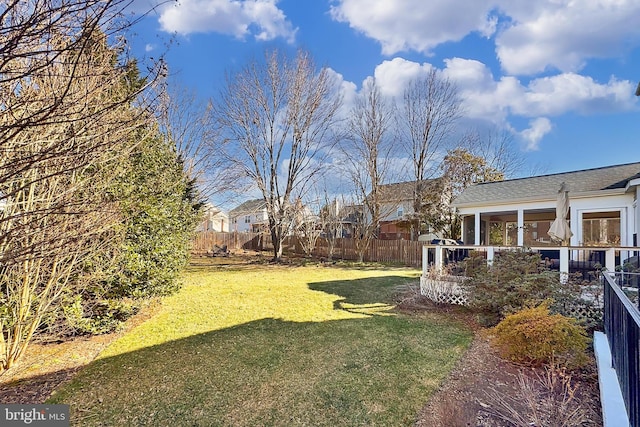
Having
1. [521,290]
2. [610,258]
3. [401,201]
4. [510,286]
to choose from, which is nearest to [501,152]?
[401,201]

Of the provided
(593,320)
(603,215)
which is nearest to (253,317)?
(593,320)

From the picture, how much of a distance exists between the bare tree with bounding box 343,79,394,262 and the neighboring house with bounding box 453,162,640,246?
5.94 metres

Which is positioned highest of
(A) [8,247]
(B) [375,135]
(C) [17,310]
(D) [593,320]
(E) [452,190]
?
(B) [375,135]

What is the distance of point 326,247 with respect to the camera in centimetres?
2069

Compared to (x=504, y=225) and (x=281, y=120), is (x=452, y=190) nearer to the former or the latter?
(x=504, y=225)

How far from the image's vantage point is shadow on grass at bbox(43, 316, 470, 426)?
3.21 metres

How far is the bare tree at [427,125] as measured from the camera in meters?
20.1

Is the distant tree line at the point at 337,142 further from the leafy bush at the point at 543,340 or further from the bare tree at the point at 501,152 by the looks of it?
the leafy bush at the point at 543,340

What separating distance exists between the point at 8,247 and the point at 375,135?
59.9 ft

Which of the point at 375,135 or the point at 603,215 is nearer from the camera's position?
the point at 603,215

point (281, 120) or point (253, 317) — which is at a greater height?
point (281, 120)

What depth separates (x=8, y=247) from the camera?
3.46 m

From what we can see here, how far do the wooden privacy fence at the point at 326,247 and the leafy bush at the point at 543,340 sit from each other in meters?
10.8

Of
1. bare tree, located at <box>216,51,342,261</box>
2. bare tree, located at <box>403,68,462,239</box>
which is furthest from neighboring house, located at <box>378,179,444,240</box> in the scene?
bare tree, located at <box>216,51,342,261</box>
